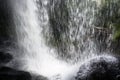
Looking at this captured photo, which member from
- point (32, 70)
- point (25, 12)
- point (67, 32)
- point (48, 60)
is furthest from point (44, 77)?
point (25, 12)

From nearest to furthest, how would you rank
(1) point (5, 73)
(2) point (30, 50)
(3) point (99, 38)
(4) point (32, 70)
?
(1) point (5, 73), (4) point (32, 70), (3) point (99, 38), (2) point (30, 50)

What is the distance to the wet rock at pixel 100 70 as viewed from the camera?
6.50 meters

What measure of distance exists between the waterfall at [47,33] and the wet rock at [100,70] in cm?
51

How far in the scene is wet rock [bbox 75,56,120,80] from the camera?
6.50m

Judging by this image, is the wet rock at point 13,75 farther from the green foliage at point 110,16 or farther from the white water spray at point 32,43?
the green foliage at point 110,16

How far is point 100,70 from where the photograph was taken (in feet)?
21.9

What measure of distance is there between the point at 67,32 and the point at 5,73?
2684 millimetres

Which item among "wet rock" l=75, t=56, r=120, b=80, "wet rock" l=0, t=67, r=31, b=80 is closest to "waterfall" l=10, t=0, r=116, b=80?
"wet rock" l=75, t=56, r=120, b=80

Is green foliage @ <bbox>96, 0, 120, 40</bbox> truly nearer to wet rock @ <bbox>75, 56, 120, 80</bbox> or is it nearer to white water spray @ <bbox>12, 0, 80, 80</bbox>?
wet rock @ <bbox>75, 56, 120, 80</bbox>

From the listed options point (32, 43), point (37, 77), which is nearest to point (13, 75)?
point (37, 77)

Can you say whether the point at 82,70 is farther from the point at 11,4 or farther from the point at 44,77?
the point at 11,4

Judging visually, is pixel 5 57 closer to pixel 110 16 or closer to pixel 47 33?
pixel 47 33

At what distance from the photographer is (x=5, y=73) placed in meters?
6.52

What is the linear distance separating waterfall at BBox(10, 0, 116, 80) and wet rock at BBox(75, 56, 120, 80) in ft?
1.69
